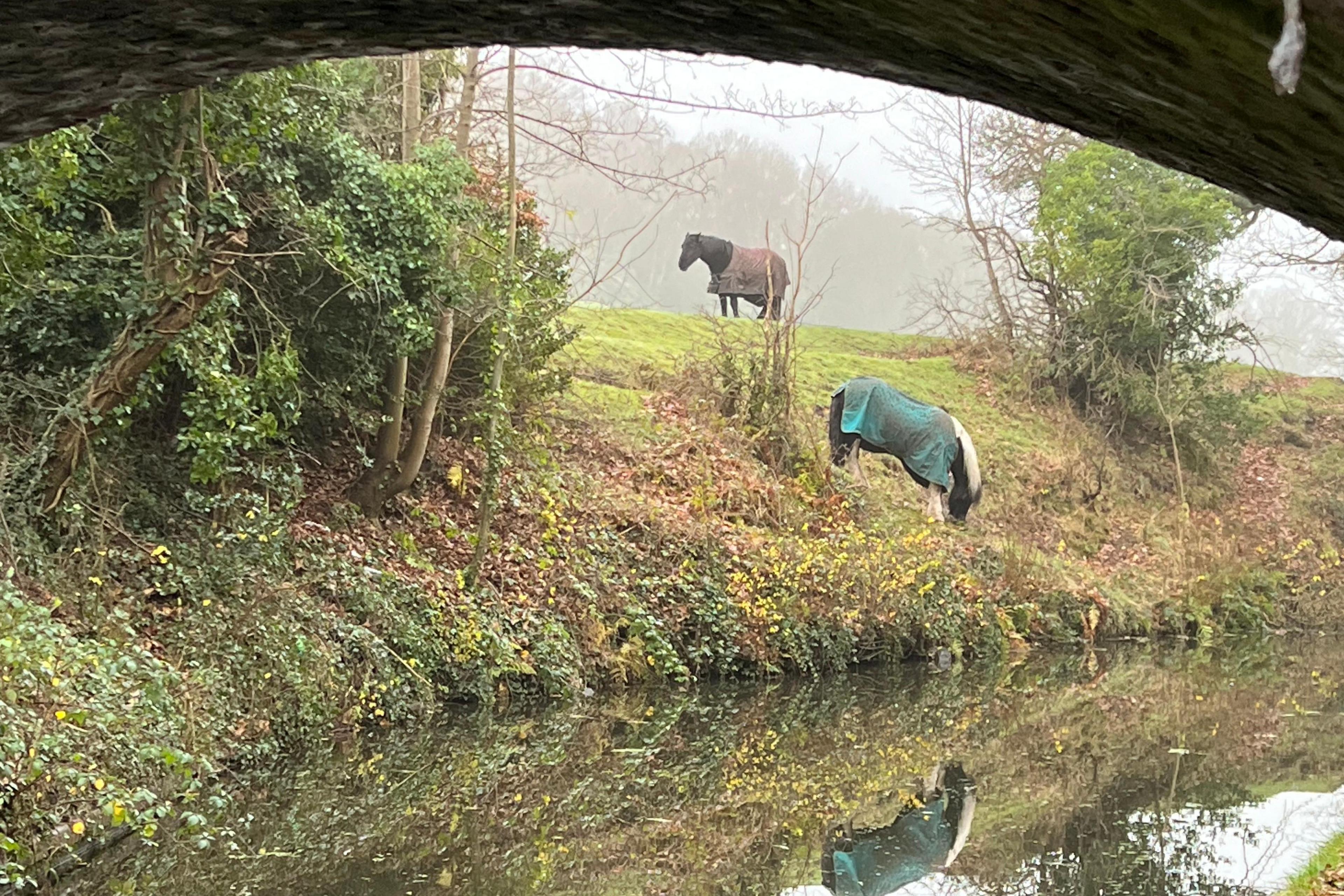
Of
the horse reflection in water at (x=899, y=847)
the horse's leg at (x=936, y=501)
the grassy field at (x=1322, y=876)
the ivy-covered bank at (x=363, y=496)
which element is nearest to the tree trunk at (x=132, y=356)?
the ivy-covered bank at (x=363, y=496)

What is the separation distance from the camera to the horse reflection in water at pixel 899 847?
20.5 ft

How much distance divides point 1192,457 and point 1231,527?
2.47 m

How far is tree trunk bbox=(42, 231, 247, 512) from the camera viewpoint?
7.77 meters

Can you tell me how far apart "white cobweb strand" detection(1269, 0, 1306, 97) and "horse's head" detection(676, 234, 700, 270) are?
23.3m

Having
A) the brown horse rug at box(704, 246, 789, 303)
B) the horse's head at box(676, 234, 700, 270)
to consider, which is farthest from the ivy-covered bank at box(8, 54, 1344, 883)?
the horse's head at box(676, 234, 700, 270)

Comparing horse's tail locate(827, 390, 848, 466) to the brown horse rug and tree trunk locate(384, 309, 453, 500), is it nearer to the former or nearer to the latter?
the brown horse rug

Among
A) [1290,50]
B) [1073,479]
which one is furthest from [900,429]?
[1290,50]

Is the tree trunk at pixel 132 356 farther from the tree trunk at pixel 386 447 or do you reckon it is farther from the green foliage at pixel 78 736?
the tree trunk at pixel 386 447

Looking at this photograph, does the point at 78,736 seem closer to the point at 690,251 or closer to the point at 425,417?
the point at 425,417

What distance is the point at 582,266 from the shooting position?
42.8ft

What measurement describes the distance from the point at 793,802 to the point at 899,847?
3.49ft

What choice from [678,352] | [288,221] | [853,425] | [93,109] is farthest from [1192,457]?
[93,109]

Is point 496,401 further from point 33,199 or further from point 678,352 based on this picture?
point 678,352

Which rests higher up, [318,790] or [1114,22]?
[1114,22]
